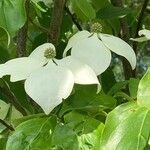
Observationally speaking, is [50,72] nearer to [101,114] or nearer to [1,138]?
[101,114]

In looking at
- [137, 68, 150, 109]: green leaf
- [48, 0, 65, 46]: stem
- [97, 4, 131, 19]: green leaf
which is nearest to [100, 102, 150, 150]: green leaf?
[137, 68, 150, 109]: green leaf

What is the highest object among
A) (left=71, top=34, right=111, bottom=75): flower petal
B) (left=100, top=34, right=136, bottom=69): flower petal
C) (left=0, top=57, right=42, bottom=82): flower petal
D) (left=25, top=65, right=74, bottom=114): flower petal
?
(left=0, top=57, right=42, bottom=82): flower petal

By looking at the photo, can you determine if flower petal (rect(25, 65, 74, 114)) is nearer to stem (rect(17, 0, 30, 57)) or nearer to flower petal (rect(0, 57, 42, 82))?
flower petal (rect(0, 57, 42, 82))

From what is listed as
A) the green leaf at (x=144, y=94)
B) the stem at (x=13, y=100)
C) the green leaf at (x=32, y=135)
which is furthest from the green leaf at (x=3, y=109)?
the green leaf at (x=144, y=94)

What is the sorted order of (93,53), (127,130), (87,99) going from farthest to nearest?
1. (87,99)
2. (93,53)
3. (127,130)

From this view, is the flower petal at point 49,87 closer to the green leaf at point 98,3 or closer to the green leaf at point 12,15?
the green leaf at point 12,15

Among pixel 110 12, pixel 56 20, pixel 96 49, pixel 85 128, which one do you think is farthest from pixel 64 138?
pixel 110 12

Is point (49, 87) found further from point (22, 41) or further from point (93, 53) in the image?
point (22, 41)
